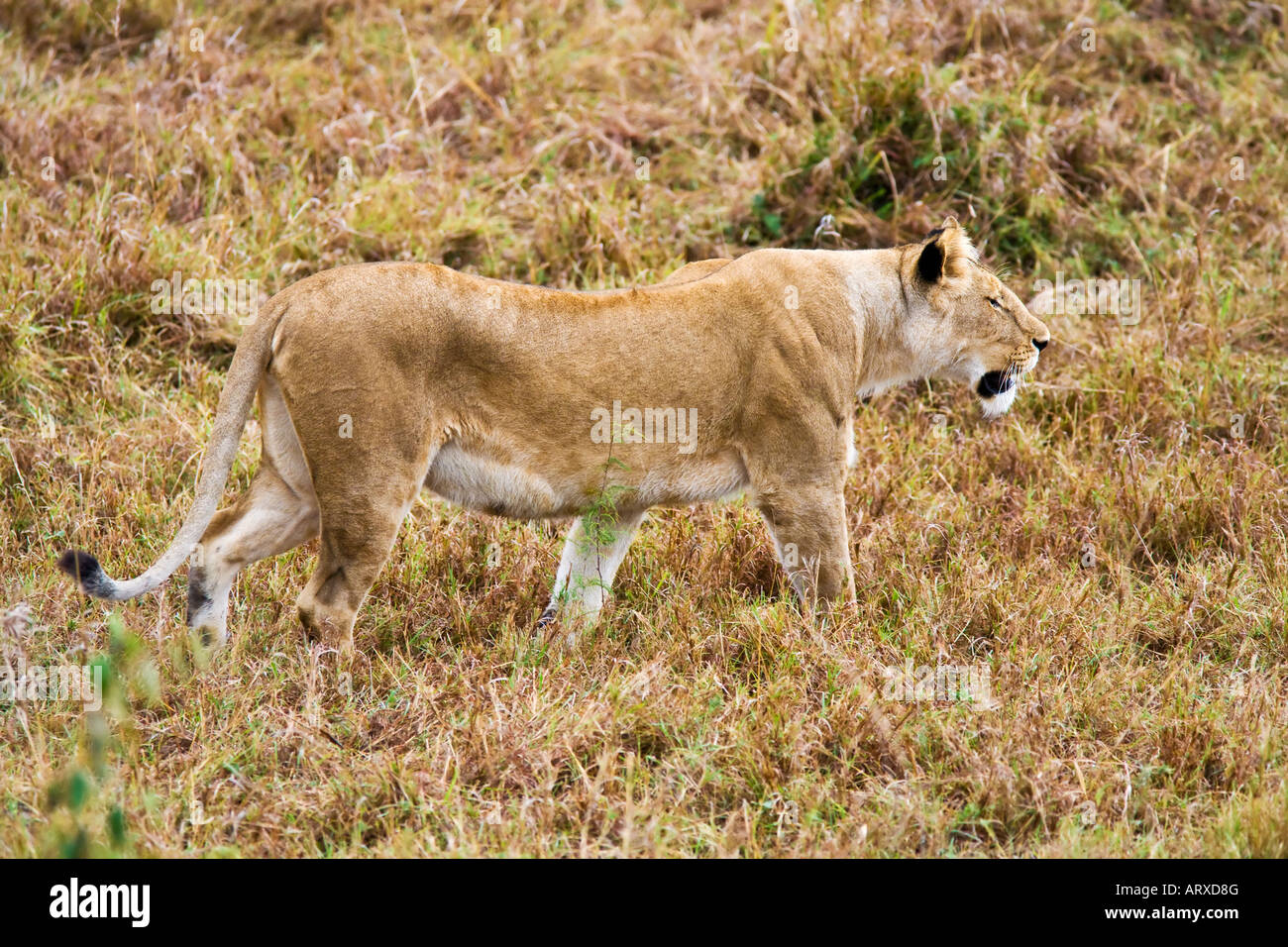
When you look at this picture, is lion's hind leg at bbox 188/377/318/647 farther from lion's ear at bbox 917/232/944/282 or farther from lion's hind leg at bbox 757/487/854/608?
lion's ear at bbox 917/232/944/282

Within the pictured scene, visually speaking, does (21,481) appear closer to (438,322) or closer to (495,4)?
(438,322)

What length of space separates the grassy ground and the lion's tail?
204 millimetres

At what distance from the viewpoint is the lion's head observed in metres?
5.48

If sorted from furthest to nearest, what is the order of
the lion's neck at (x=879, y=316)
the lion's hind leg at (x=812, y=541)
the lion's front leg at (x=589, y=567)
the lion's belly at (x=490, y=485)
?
the lion's neck at (x=879, y=316), the lion's front leg at (x=589, y=567), the lion's hind leg at (x=812, y=541), the lion's belly at (x=490, y=485)

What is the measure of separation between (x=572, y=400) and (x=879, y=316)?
1.35m

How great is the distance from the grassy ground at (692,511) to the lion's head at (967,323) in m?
0.78

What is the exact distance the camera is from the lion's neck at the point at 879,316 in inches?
213

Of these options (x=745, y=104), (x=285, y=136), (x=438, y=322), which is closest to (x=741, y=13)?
(x=745, y=104)

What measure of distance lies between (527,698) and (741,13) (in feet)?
21.5

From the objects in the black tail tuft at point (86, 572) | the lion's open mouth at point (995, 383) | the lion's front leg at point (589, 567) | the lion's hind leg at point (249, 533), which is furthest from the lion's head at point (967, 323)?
the black tail tuft at point (86, 572)

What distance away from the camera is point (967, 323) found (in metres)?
5.59

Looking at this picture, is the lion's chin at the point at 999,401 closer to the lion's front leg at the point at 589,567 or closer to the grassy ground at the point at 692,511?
the grassy ground at the point at 692,511

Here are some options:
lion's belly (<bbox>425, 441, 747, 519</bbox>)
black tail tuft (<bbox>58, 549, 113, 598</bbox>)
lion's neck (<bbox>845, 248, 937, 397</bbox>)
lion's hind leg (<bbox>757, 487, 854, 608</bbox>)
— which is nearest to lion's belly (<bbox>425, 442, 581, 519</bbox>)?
lion's belly (<bbox>425, 441, 747, 519</bbox>)

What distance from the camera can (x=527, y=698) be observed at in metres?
4.71
